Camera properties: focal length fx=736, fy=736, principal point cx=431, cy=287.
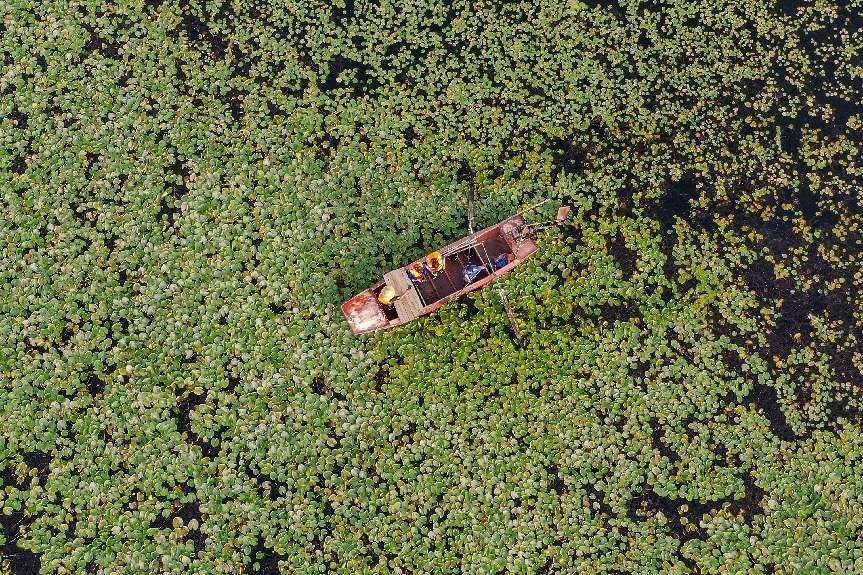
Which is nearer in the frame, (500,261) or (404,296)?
(404,296)

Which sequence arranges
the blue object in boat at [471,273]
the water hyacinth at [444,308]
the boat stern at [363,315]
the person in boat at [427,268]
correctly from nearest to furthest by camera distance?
the water hyacinth at [444,308], the boat stern at [363,315], the person in boat at [427,268], the blue object in boat at [471,273]

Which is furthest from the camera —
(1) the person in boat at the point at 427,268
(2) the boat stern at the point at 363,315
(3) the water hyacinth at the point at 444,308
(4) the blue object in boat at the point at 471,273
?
(4) the blue object in boat at the point at 471,273

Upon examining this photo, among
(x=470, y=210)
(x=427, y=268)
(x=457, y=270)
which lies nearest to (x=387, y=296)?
(x=427, y=268)

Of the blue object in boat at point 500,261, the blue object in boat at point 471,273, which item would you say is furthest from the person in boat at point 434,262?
the blue object in boat at point 500,261

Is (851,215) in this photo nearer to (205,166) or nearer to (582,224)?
(582,224)

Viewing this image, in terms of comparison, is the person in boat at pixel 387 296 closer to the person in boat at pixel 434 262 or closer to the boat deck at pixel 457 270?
the boat deck at pixel 457 270

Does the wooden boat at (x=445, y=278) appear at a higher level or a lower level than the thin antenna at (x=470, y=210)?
lower

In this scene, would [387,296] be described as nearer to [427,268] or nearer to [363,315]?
[363,315]
